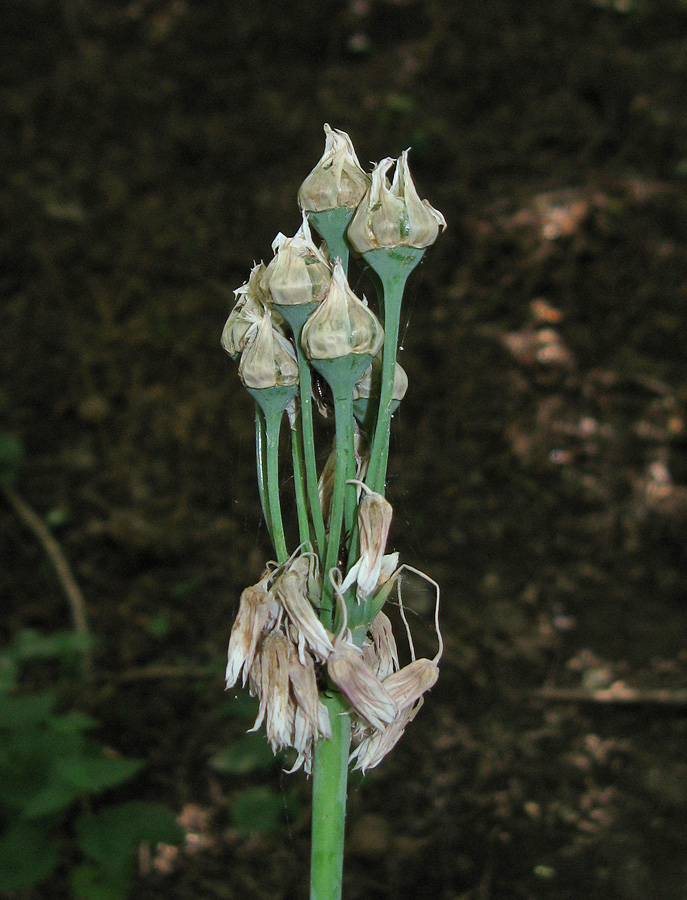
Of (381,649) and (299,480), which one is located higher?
(299,480)

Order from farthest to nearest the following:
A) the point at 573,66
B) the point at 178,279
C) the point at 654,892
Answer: the point at 573,66 → the point at 178,279 → the point at 654,892

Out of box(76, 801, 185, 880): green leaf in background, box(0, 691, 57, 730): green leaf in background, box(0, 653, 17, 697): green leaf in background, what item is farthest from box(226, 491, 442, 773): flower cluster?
box(0, 653, 17, 697): green leaf in background

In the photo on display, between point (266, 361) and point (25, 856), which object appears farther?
point (25, 856)

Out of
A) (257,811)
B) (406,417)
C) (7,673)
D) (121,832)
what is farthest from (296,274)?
(406,417)

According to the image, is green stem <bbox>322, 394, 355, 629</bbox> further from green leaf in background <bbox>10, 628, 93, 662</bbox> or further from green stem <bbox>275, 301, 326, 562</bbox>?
green leaf in background <bbox>10, 628, 93, 662</bbox>

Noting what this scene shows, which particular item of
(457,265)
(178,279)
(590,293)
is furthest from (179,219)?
→ (590,293)

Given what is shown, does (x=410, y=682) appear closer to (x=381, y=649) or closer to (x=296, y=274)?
(x=381, y=649)

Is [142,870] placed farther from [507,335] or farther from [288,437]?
[507,335]

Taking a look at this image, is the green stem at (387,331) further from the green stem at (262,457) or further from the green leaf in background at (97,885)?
the green leaf in background at (97,885)
